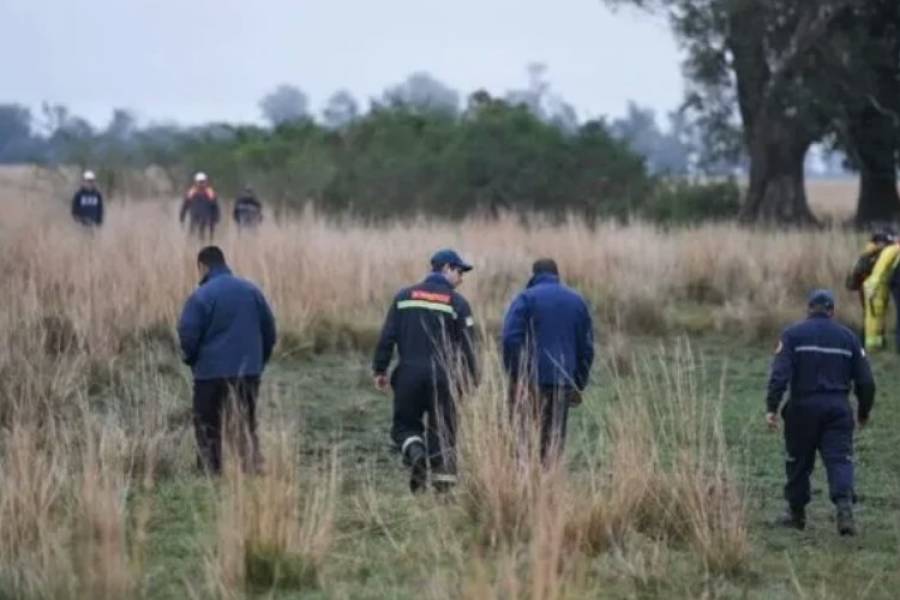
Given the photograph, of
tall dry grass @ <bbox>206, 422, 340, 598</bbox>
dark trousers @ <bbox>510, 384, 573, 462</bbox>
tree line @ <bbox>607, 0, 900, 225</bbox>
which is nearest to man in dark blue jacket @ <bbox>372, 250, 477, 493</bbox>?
dark trousers @ <bbox>510, 384, 573, 462</bbox>

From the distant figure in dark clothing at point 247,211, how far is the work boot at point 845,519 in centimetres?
1768

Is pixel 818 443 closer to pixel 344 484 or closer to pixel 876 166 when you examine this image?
pixel 344 484

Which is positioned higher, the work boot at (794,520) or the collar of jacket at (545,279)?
the collar of jacket at (545,279)

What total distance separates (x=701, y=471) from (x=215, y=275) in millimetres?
3864

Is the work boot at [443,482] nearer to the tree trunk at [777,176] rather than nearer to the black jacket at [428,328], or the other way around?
the black jacket at [428,328]

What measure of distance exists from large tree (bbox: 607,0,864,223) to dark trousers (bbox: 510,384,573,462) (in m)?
24.8

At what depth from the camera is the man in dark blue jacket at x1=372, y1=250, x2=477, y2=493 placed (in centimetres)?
1179

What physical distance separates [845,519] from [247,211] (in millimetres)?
19914

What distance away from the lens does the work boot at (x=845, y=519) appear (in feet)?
35.5

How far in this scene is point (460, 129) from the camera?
41.7 m

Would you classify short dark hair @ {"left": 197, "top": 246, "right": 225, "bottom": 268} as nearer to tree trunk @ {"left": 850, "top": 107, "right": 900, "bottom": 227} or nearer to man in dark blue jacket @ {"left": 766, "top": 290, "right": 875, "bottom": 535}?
man in dark blue jacket @ {"left": 766, "top": 290, "right": 875, "bottom": 535}

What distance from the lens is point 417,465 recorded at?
1168 centimetres

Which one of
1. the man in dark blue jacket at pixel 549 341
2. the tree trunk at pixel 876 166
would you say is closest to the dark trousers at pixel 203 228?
the man in dark blue jacket at pixel 549 341

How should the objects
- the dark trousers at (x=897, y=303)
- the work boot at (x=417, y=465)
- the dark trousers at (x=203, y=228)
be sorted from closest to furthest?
the work boot at (x=417, y=465)
the dark trousers at (x=897, y=303)
the dark trousers at (x=203, y=228)
